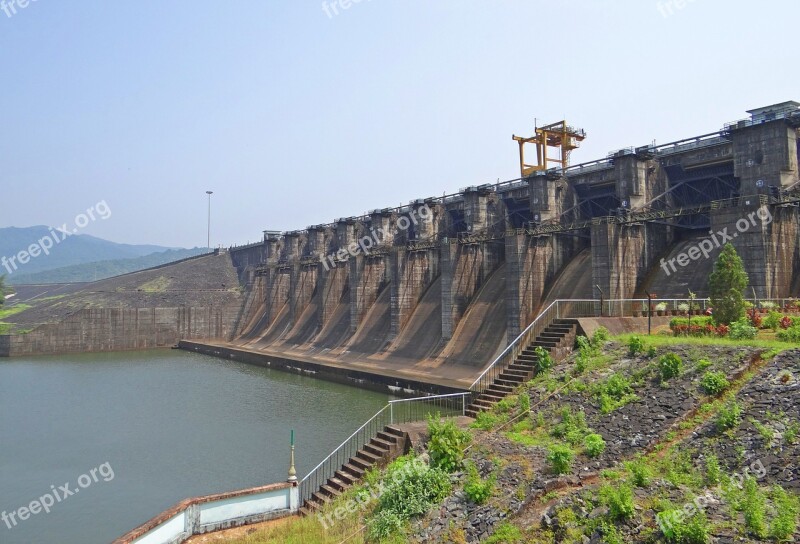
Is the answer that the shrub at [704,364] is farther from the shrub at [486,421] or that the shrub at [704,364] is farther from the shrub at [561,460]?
the shrub at [486,421]

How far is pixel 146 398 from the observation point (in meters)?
39.1

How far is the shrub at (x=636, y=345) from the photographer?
16750 millimetres

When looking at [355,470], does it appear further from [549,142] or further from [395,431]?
[549,142]

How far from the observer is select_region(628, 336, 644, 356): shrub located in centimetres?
1675

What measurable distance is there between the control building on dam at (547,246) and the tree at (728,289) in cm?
372

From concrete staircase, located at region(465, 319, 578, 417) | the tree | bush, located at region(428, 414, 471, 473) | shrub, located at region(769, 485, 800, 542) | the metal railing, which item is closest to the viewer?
→ shrub, located at region(769, 485, 800, 542)

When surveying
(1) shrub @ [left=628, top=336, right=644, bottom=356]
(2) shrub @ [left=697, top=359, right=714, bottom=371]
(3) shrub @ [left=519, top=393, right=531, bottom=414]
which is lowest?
(3) shrub @ [left=519, top=393, right=531, bottom=414]

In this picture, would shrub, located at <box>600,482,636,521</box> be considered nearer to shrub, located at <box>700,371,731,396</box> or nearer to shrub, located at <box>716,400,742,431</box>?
shrub, located at <box>716,400,742,431</box>

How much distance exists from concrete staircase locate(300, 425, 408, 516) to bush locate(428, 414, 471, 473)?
179 centimetres

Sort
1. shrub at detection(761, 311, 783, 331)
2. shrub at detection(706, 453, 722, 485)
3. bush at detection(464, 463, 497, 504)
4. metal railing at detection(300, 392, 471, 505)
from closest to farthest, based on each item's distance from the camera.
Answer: shrub at detection(706, 453, 722, 485), bush at detection(464, 463, 497, 504), shrub at detection(761, 311, 783, 331), metal railing at detection(300, 392, 471, 505)

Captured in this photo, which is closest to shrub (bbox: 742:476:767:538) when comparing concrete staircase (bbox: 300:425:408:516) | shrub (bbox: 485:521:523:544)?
shrub (bbox: 485:521:523:544)

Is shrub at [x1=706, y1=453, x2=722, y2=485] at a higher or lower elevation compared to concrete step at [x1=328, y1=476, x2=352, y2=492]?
higher

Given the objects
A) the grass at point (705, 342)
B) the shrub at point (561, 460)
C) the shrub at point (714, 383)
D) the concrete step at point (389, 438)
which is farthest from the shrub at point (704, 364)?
the concrete step at point (389, 438)

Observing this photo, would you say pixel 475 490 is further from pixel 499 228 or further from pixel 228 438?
pixel 499 228
